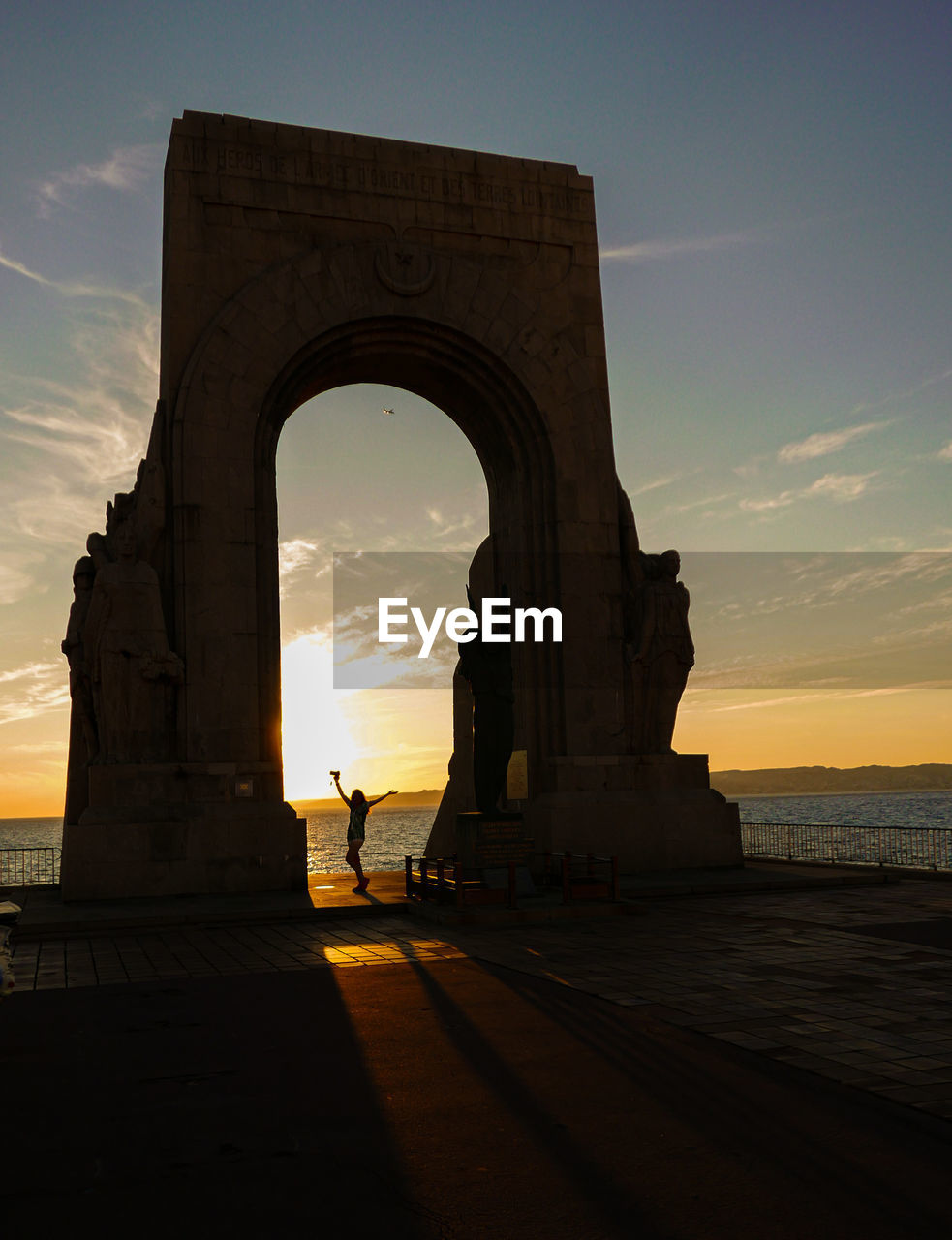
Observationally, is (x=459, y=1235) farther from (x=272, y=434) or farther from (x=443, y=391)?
(x=443, y=391)

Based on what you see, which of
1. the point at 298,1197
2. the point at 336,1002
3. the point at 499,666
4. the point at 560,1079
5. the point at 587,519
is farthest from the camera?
the point at 587,519

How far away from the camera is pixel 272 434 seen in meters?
21.5

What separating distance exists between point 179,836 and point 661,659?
9.39m

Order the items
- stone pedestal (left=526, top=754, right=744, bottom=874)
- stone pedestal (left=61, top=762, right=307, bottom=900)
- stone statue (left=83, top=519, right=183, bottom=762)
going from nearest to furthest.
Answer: stone pedestal (left=61, top=762, right=307, bottom=900) → stone statue (left=83, top=519, right=183, bottom=762) → stone pedestal (left=526, top=754, right=744, bottom=874)

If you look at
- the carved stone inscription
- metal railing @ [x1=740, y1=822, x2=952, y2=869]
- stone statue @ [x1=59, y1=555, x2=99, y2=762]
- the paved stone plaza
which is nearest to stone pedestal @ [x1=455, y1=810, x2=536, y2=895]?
the paved stone plaza

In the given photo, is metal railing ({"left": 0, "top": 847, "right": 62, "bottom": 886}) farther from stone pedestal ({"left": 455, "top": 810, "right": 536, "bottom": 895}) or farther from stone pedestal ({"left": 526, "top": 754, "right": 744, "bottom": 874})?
stone pedestal ({"left": 526, "top": 754, "right": 744, "bottom": 874})

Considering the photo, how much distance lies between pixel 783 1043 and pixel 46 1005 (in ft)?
20.5

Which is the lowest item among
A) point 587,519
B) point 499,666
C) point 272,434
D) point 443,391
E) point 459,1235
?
point 459,1235

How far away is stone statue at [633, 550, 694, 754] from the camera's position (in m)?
21.7

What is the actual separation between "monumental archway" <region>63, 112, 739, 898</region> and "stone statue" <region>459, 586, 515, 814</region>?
326 cm

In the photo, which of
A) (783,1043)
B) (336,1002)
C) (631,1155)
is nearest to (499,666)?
(336,1002)

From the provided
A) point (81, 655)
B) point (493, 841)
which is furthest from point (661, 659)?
point (81, 655)

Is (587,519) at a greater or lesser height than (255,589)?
greater

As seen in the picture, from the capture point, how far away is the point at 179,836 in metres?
18.6
